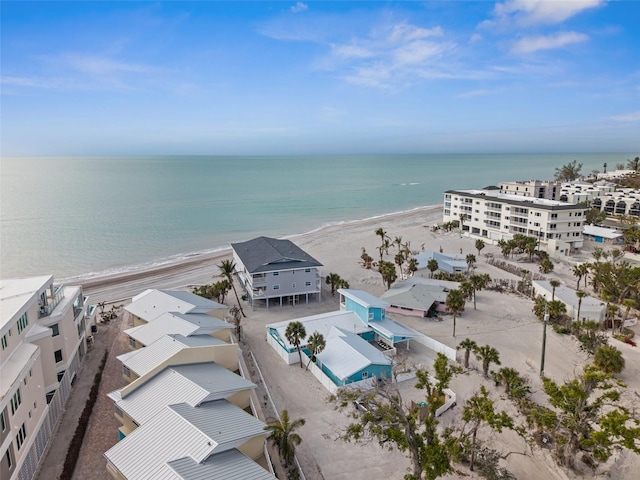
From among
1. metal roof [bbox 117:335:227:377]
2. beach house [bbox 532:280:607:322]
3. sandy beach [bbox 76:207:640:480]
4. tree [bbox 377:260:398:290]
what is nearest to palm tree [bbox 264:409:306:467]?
sandy beach [bbox 76:207:640:480]

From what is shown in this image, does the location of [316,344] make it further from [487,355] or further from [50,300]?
[50,300]

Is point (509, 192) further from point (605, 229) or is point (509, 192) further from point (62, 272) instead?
point (62, 272)

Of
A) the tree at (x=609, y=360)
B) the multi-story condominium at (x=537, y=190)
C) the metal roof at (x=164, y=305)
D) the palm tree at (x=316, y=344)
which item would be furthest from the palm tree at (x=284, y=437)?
the multi-story condominium at (x=537, y=190)

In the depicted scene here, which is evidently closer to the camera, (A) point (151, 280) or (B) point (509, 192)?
(A) point (151, 280)

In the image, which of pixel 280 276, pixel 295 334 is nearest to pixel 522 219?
pixel 280 276

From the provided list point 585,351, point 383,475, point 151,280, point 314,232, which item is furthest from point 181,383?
point 314,232

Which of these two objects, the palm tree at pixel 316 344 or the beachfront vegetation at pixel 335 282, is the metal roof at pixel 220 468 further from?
the beachfront vegetation at pixel 335 282

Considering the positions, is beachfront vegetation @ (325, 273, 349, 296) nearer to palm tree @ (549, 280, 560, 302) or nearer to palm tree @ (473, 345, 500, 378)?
palm tree @ (473, 345, 500, 378)
